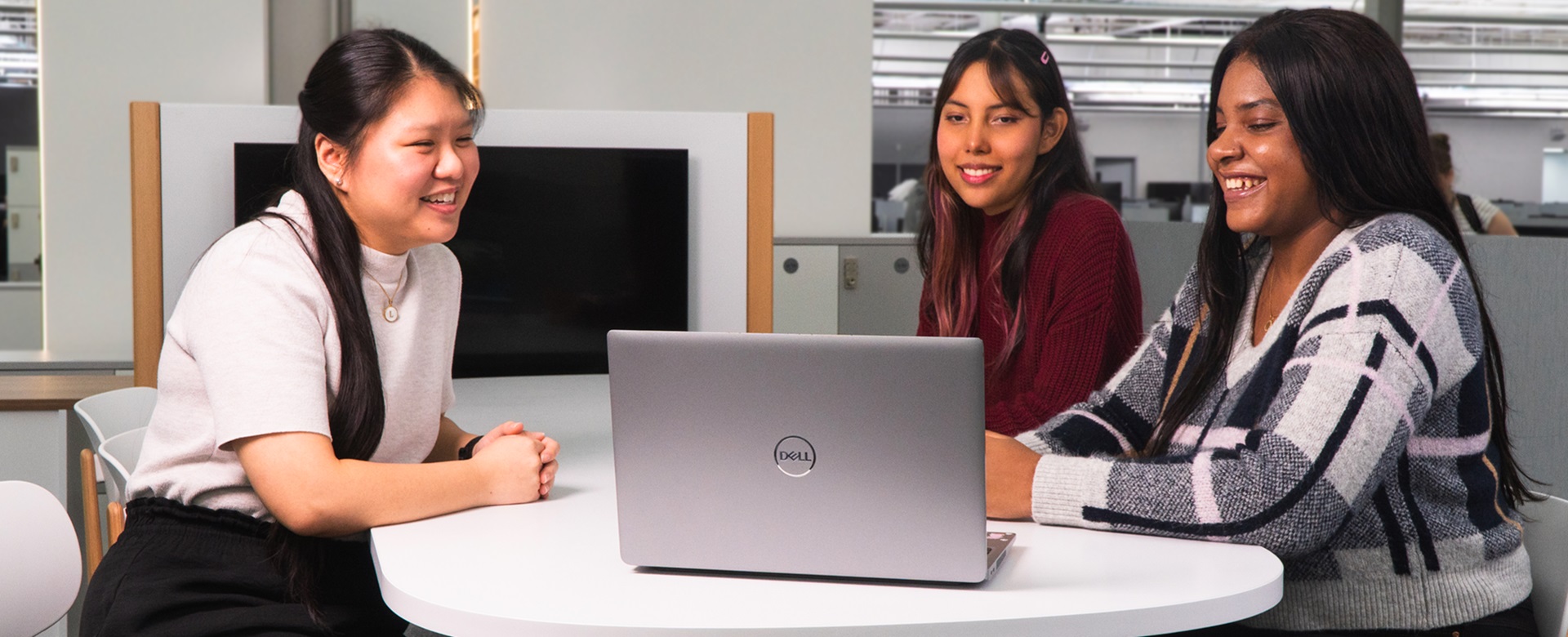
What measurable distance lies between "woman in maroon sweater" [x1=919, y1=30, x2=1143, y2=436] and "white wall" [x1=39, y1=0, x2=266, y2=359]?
8.65 feet

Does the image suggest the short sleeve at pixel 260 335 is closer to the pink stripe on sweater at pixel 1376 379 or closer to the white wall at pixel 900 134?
the pink stripe on sweater at pixel 1376 379

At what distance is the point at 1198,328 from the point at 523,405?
130cm

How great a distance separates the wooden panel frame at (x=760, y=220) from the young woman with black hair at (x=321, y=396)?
1.14 m

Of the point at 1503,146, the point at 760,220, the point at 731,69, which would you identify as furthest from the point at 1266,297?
the point at 1503,146

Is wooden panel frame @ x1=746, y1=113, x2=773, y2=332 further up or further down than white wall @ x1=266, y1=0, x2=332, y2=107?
further down

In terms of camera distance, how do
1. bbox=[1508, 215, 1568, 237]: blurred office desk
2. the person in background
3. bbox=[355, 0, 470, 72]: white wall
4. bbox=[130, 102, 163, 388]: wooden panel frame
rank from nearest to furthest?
bbox=[130, 102, 163, 388]: wooden panel frame < bbox=[355, 0, 470, 72]: white wall < the person in background < bbox=[1508, 215, 1568, 237]: blurred office desk

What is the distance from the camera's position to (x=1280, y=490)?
1286mm

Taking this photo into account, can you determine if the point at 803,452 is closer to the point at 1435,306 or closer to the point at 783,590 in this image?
the point at 783,590

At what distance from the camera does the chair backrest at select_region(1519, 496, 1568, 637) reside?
1470 millimetres

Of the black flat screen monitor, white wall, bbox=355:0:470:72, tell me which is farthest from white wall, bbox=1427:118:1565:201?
the black flat screen monitor

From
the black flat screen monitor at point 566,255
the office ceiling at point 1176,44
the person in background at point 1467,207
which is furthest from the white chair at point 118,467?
the office ceiling at point 1176,44

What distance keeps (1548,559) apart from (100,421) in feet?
6.90

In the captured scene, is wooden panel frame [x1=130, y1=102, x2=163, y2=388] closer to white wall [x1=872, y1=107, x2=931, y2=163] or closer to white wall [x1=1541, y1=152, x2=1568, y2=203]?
white wall [x1=872, y1=107, x2=931, y2=163]

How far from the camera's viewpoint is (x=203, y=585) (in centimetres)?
149
